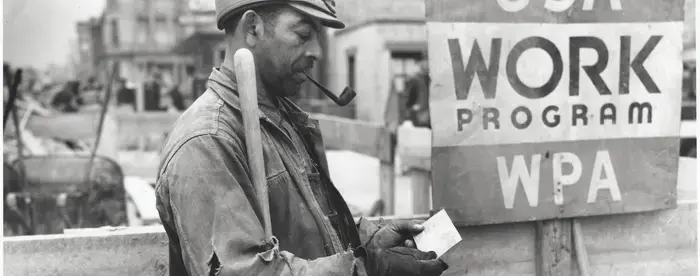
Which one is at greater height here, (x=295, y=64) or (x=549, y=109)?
(x=295, y=64)

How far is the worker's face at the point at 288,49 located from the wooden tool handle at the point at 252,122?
4.9 inches

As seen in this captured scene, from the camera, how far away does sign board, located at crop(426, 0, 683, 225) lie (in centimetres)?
318

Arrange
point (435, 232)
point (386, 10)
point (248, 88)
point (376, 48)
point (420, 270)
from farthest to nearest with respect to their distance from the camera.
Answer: point (376, 48), point (386, 10), point (435, 232), point (420, 270), point (248, 88)

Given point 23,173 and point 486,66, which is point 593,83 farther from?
point 23,173

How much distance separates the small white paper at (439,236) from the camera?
2469 mm

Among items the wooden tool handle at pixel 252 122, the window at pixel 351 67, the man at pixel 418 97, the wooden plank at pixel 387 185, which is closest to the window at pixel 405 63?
the window at pixel 351 67

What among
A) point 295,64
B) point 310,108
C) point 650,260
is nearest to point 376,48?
point 310,108

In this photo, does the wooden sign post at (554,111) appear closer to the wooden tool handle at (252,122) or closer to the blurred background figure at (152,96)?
the wooden tool handle at (252,122)

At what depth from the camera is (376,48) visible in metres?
22.5

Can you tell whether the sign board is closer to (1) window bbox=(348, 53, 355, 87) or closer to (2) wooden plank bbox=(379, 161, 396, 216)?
(2) wooden plank bbox=(379, 161, 396, 216)

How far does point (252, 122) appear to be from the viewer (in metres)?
1.93

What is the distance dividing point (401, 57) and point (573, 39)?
19921 millimetres

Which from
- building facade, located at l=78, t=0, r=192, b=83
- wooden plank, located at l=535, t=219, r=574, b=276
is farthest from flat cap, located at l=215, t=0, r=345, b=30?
building facade, located at l=78, t=0, r=192, b=83

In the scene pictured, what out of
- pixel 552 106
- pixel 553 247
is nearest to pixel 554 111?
pixel 552 106
